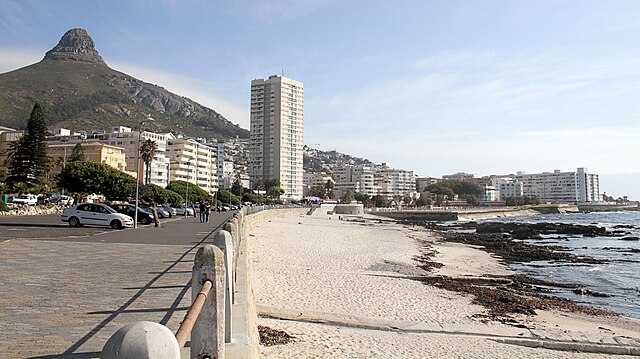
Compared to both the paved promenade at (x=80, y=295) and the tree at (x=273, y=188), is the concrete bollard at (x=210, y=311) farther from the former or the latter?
the tree at (x=273, y=188)

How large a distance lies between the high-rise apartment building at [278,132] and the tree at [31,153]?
87.0 meters

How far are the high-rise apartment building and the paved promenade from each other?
132 meters

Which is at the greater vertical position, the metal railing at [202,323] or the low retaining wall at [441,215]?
the metal railing at [202,323]

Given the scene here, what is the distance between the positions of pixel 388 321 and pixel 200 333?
7950 mm

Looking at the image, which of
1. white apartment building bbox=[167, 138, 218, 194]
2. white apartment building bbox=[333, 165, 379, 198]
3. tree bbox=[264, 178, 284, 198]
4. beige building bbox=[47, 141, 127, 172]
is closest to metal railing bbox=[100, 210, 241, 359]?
beige building bbox=[47, 141, 127, 172]

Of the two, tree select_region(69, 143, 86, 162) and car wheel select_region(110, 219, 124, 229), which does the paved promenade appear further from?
tree select_region(69, 143, 86, 162)

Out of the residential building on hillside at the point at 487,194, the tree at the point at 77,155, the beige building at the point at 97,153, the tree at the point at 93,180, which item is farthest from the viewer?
the residential building on hillside at the point at 487,194

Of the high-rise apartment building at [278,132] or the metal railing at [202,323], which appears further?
the high-rise apartment building at [278,132]

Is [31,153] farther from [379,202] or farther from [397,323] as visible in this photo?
[379,202]

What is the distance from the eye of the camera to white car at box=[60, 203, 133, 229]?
983 inches

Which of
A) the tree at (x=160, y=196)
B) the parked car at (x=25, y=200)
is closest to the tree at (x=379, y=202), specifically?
the tree at (x=160, y=196)

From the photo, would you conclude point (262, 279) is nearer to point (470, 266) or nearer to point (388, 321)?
point (388, 321)

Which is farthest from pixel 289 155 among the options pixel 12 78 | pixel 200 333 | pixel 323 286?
pixel 200 333

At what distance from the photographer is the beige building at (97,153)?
96.5 metres
